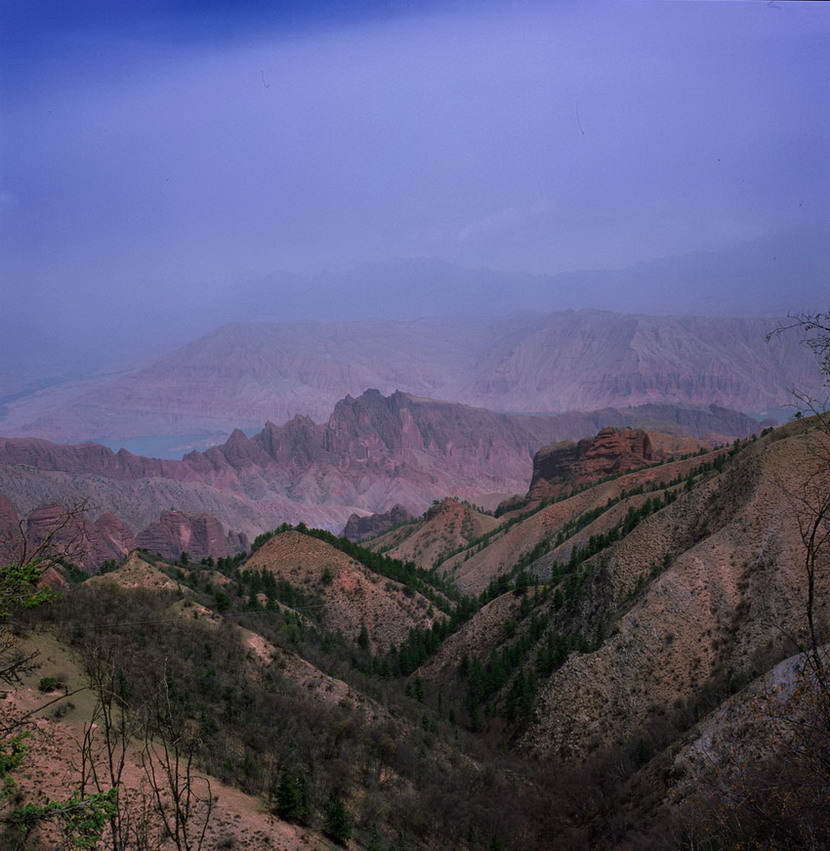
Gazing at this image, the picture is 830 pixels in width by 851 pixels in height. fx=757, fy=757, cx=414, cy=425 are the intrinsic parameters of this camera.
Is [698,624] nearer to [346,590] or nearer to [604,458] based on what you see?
[346,590]

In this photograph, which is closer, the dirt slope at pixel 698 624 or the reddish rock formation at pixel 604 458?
the dirt slope at pixel 698 624

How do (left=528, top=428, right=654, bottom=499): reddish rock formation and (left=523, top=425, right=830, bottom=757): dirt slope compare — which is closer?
(left=523, top=425, right=830, bottom=757): dirt slope

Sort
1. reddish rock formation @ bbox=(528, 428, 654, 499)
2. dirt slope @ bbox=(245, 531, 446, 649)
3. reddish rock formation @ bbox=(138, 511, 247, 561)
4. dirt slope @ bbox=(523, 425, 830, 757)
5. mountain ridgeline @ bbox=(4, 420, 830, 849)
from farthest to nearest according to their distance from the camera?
reddish rock formation @ bbox=(138, 511, 247, 561) < reddish rock formation @ bbox=(528, 428, 654, 499) < dirt slope @ bbox=(245, 531, 446, 649) < dirt slope @ bbox=(523, 425, 830, 757) < mountain ridgeline @ bbox=(4, 420, 830, 849)

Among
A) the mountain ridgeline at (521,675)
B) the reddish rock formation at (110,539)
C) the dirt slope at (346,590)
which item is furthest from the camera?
the reddish rock formation at (110,539)

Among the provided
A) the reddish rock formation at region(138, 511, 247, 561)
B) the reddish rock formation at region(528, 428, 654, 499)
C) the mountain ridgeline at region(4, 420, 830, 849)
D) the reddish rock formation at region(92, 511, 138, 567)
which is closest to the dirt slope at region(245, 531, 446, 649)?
the mountain ridgeline at region(4, 420, 830, 849)

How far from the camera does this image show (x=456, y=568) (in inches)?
4961

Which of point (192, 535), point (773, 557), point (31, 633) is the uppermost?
point (31, 633)

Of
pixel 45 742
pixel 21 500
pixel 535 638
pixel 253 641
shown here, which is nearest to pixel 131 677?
pixel 45 742

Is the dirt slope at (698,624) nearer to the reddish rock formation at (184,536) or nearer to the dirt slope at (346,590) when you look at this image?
the dirt slope at (346,590)

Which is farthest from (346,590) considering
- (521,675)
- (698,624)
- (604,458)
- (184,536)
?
(184,536)

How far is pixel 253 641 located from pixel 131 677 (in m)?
14.5

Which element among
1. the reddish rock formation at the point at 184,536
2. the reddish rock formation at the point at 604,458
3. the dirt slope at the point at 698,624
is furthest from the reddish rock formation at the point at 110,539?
the dirt slope at the point at 698,624

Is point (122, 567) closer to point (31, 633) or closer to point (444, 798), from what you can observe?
point (31, 633)

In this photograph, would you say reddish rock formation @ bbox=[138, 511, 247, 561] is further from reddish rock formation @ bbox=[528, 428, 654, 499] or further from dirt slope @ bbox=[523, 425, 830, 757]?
dirt slope @ bbox=[523, 425, 830, 757]
